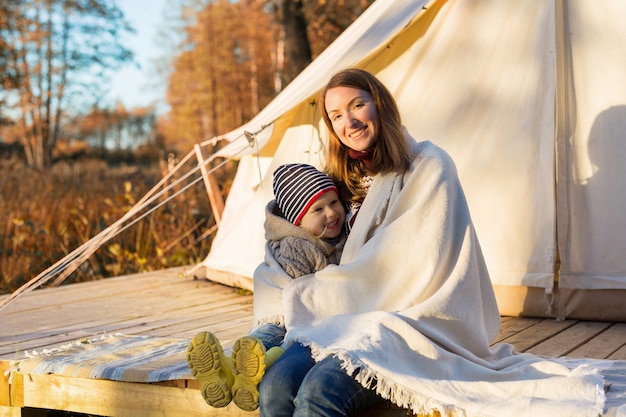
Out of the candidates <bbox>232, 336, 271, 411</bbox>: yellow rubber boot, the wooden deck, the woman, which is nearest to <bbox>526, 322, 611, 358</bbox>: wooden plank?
the wooden deck

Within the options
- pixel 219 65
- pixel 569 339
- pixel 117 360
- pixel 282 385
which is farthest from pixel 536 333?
pixel 219 65

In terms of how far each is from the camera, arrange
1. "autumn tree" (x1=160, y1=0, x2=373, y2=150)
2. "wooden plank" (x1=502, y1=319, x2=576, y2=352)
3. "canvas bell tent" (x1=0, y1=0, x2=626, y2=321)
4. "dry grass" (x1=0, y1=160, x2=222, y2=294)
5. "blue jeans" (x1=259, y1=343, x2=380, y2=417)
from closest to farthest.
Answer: "blue jeans" (x1=259, y1=343, x2=380, y2=417), "wooden plank" (x1=502, y1=319, x2=576, y2=352), "canvas bell tent" (x1=0, y1=0, x2=626, y2=321), "dry grass" (x1=0, y1=160, x2=222, y2=294), "autumn tree" (x1=160, y1=0, x2=373, y2=150)

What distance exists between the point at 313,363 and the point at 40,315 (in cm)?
218

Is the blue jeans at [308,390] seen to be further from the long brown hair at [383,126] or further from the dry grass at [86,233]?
the dry grass at [86,233]

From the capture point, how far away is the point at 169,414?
2520mm

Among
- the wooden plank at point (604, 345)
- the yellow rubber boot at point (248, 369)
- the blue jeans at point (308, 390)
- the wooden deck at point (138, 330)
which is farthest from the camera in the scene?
the wooden plank at point (604, 345)

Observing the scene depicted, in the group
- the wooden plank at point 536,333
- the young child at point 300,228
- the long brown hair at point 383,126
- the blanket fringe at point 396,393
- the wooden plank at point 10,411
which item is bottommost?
the wooden plank at point 10,411

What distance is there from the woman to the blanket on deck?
1.22ft

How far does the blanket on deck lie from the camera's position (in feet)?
8.30

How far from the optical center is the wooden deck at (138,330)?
2.58m

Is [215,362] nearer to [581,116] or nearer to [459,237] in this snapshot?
[459,237]

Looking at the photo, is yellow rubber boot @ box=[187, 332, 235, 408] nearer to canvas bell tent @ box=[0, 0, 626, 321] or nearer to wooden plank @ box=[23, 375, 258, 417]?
wooden plank @ box=[23, 375, 258, 417]

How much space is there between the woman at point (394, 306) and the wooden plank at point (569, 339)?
0.43m

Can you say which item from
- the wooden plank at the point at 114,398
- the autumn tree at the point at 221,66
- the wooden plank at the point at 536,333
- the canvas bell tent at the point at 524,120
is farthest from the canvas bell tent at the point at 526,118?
the autumn tree at the point at 221,66
